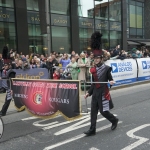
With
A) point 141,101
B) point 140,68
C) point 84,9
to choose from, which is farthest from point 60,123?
point 84,9

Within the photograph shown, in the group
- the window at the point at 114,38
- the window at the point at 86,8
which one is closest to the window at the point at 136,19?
the window at the point at 114,38

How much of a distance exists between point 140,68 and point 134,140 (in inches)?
314

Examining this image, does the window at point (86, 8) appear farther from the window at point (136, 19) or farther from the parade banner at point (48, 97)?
the parade banner at point (48, 97)

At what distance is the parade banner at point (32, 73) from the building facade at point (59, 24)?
157cm

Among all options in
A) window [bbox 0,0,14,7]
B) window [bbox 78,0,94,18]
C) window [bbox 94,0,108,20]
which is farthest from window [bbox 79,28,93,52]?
window [bbox 0,0,14,7]

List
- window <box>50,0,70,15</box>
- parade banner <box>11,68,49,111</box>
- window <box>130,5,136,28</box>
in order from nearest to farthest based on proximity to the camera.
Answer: parade banner <box>11,68,49,111</box>, window <box>50,0,70,15</box>, window <box>130,5,136,28</box>

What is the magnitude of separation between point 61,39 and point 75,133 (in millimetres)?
14833

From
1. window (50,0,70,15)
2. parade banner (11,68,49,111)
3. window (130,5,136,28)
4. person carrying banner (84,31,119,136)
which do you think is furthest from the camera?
window (130,5,136,28)

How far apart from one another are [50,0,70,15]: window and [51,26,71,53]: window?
1354mm

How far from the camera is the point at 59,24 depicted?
62.4 feet

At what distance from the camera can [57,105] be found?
5359 mm

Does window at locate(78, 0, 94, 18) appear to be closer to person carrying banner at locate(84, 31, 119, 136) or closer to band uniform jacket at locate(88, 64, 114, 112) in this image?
person carrying banner at locate(84, 31, 119, 136)

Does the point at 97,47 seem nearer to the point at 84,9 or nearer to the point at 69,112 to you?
the point at 69,112

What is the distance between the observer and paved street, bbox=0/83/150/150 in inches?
169
